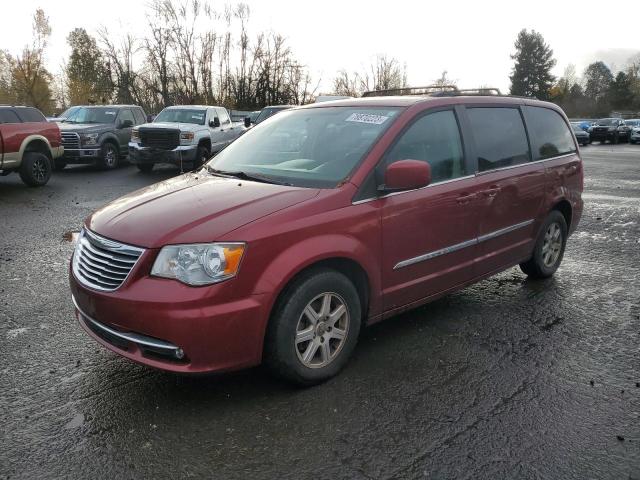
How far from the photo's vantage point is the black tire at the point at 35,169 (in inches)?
476

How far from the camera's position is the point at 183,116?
15773 mm

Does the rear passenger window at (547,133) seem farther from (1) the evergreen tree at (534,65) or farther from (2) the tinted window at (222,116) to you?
(1) the evergreen tree at (534,65)

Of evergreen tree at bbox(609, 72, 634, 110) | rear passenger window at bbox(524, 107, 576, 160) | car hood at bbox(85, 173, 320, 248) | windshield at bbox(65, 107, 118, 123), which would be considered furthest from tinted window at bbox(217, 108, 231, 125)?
evergreen tree at bbox(609, 72, 634, 110)

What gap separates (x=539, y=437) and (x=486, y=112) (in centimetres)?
277

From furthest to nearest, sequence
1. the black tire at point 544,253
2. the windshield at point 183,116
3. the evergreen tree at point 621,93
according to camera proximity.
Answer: the evergreen tree at point 621,93, the windshield at point 183,116, the black tire at point 544,253

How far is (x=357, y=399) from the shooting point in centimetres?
332

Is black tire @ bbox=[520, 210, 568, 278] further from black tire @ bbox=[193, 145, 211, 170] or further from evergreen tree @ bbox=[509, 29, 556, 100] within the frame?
evergreen tree @ bbox=[509, 29, 556, 100]

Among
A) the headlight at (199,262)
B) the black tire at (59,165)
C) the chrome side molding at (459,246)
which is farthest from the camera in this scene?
the black tire at (59,165)

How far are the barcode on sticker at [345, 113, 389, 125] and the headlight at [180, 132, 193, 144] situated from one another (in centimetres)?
1097

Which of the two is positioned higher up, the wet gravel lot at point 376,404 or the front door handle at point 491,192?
the front door handle at point 491,192

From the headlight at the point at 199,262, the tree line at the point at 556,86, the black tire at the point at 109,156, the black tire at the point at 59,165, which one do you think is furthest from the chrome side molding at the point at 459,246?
the tree line at the point at 556,86

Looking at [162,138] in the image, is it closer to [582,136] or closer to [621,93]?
[582,136]

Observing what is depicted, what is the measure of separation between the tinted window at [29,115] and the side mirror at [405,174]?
11.0 meters

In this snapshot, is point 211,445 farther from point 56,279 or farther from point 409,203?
point 56,279
